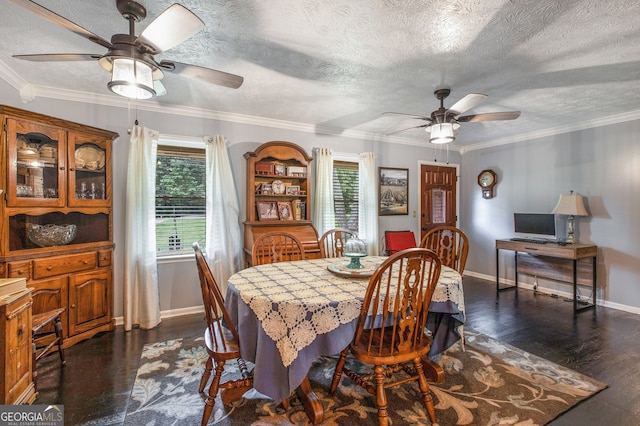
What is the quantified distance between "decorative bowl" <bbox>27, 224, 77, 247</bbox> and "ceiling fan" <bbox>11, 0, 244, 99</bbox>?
5.44ft

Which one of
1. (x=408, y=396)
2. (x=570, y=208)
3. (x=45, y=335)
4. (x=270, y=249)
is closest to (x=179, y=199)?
(x=270, y=249)

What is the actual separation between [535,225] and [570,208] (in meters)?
0.56

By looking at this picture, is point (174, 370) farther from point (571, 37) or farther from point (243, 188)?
point (571, 37)

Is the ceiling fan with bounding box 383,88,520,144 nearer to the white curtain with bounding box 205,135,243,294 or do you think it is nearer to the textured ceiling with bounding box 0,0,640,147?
the textured ceiling with bounding box 0,0,640,147

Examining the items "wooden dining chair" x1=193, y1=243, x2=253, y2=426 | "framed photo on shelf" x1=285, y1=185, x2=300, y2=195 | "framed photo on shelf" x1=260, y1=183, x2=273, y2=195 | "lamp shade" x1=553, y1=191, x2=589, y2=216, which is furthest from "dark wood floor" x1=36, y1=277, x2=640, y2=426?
"framed photo on shelf" x1=285, y1=185, x2=300, y2=195

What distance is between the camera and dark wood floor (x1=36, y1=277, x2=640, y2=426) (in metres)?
1.93

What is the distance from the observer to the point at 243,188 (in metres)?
3.91

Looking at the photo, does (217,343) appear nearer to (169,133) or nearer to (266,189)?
(266,189)

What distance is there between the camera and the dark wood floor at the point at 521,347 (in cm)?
193

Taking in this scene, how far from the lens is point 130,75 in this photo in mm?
1769

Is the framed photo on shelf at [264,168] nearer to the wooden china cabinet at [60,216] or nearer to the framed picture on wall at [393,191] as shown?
the wooden china cabinet at [60,216]

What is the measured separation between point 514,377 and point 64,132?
4.29 metres

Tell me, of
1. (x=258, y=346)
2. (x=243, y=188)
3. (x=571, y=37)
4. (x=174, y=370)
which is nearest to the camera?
(x=258, y=346)

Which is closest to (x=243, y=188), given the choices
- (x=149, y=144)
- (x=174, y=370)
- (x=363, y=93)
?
(x=149, y=144)
